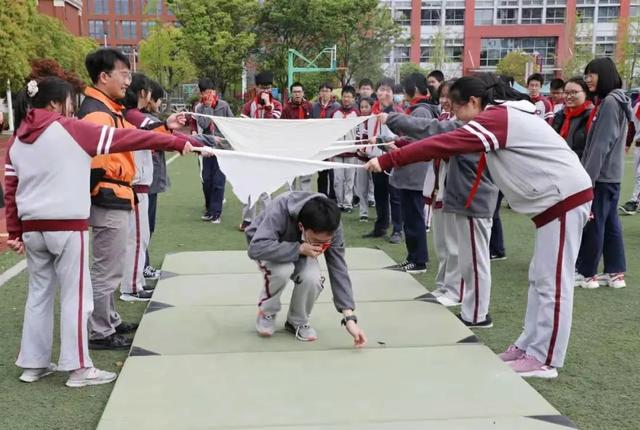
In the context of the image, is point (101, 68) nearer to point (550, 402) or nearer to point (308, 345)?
point (308, 345)

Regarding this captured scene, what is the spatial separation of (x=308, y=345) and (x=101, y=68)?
212cm

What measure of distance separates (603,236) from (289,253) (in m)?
3.11

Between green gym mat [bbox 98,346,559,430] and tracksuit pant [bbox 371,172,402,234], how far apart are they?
3666mm

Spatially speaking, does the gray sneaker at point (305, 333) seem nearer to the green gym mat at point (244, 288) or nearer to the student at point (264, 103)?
the green gym mat at point (244, 288)

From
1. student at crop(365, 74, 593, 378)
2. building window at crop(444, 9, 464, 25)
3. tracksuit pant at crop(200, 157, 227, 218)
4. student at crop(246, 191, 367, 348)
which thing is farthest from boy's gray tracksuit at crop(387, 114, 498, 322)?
building window at crop(444, 9, 464, 25)

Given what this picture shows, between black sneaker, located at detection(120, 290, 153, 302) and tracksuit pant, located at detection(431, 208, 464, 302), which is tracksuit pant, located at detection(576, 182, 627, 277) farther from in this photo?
black sneaker, located at detection(120, 290, 153, 302)

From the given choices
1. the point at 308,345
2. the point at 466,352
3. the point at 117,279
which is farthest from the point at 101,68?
the point at 466,352

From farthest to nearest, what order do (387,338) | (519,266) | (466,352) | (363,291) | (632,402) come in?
(519,266), (363,291), (387,338), (466,352), (632,402)

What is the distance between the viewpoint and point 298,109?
9.27 meters

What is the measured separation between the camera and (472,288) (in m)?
4.50

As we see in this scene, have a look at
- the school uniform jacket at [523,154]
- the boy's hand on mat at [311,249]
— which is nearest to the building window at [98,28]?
the boy's hand on mat at [311,249]

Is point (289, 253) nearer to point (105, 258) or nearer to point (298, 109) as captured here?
point (105, 258)

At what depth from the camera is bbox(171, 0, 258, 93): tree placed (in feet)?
91.7

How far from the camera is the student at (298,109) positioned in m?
9.07
